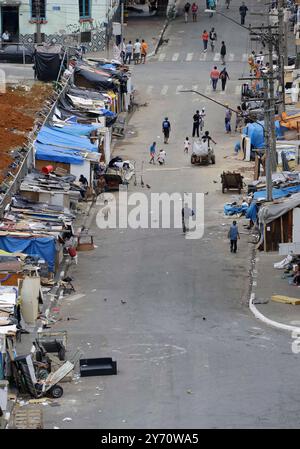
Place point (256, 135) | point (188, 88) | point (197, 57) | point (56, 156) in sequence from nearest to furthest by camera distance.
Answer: point (56, 156), point (256, 135), point (188, 88), point (197, 57)

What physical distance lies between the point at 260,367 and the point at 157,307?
6740 millimetres

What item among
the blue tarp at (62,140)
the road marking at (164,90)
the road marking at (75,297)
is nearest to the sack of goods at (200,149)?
the blue tarp at (62,140)

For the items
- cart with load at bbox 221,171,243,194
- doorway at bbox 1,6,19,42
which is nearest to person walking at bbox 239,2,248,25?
doorway at bbox 1,6,19,42

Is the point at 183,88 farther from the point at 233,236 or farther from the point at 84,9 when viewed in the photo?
the point at 233,236

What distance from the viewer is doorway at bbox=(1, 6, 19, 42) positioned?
93.2 meters

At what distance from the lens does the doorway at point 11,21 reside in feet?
306

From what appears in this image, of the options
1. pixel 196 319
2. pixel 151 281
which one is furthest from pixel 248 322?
pixel 151 281

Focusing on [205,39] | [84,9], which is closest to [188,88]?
[205,39]

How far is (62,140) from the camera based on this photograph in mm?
70500

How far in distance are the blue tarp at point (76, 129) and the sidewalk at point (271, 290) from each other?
13.2m

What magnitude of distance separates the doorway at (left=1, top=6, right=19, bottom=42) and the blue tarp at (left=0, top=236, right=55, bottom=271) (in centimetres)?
3685

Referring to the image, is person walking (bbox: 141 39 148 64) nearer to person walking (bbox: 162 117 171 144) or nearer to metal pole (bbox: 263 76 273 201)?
person walking (bbox: 162 117 171 144)

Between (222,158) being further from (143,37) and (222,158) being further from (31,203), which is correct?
(143,37)

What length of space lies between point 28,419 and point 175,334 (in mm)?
8979
